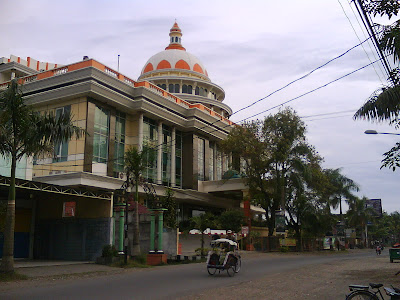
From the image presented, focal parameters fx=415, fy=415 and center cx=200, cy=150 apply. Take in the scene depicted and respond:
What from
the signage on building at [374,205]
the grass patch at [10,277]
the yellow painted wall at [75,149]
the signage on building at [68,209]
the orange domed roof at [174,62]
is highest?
the orange domed roof at [174,62]

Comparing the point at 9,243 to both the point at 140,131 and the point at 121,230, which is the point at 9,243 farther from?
the point at 140,131

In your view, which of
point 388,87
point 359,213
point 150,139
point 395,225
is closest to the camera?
point 388,87

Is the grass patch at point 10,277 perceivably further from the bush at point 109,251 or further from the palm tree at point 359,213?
the palm tree at point 359,213

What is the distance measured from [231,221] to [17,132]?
28.4 meters

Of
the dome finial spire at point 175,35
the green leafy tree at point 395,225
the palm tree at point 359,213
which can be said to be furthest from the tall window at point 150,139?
the green leafy tree at point 395,225

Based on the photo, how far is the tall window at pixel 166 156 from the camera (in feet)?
148

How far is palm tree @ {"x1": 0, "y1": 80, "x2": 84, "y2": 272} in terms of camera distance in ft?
55.0

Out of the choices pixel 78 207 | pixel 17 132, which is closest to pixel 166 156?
pixel 78 207

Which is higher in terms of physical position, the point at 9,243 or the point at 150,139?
the point at 150,139

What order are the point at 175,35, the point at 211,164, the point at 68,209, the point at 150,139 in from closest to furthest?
the point at 68,209, the point at 150,139, the point at 211,164, the point at 175,35

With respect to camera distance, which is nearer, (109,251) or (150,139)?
(109,251)

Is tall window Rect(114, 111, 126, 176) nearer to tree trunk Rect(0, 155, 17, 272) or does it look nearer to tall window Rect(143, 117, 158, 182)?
tall window Rect(143, 117, 158, 182)

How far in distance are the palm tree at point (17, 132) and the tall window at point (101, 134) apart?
58.3 ft

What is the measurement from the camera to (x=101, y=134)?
3706 cm
